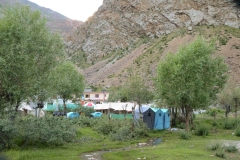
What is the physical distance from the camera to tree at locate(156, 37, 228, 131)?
2812cm

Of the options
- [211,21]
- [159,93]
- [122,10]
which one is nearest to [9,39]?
[159,93]

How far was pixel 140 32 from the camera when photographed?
108 metres

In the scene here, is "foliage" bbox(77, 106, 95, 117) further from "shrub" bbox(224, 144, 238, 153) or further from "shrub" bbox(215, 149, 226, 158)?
"shrub" bbox(215, 149, 226, 158)

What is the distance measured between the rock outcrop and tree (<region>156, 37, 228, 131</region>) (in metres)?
65.0

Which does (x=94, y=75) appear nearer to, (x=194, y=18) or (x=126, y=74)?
(x=126, y=74)

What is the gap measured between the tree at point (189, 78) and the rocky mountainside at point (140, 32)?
142 feet

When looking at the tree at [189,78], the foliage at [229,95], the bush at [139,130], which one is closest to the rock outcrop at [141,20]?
the foliage at [229,95]

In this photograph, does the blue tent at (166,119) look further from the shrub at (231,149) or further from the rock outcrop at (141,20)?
the rock outcrop at (141,20)

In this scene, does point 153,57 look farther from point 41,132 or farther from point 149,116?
point 41,132

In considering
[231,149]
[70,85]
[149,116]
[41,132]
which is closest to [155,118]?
[149,116]

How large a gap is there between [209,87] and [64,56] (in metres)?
16.7

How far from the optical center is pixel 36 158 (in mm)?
15344

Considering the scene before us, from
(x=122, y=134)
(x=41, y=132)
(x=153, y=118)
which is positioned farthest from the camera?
(x=153, y=118)

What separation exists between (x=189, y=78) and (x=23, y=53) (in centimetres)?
1734
